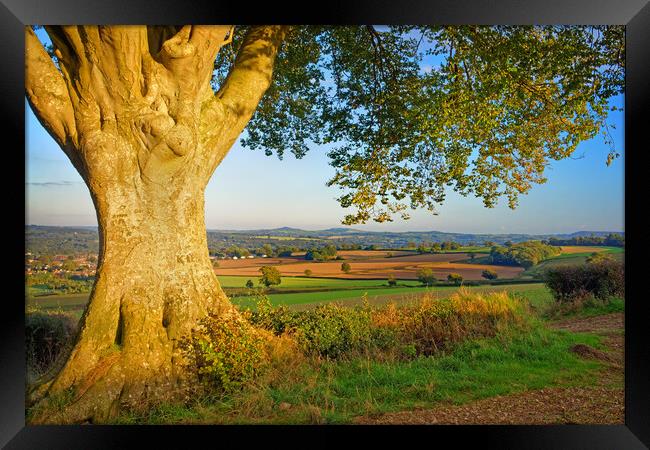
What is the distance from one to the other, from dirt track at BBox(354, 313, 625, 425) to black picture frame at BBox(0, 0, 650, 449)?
9.6 inches

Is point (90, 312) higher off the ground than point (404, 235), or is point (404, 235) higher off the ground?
point (404, 235)

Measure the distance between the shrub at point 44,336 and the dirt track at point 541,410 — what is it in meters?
4.32

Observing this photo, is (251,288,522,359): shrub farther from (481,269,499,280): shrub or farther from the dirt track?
(481,269,499,280): shrub

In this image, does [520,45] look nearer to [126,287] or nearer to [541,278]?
[541,278]

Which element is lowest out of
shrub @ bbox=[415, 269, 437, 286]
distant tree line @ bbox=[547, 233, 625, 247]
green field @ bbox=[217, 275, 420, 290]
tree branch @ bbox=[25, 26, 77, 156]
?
green field @ bbox=[217, 275, 420, 290]

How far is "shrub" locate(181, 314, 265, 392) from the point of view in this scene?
543 centimetres

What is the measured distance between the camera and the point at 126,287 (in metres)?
5.44

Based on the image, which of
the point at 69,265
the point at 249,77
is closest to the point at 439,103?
the point at 249,77

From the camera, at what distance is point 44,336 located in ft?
22.1

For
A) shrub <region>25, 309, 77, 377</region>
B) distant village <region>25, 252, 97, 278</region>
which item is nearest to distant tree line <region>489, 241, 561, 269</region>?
distant village <region>25, 252, 97, 278</region>

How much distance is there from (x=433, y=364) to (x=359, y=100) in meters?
4.91

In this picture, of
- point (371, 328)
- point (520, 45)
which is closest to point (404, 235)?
point (371, 328)
